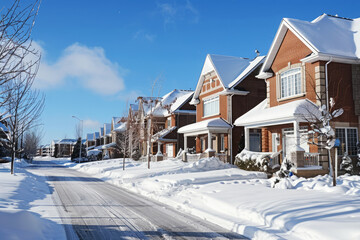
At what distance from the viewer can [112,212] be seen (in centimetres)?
958

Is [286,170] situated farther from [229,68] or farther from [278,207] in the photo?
[229,68]

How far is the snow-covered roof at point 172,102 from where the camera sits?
123 ft

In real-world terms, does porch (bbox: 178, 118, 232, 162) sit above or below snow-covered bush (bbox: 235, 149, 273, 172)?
above

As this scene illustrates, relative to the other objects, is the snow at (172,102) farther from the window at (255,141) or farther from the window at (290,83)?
the window at (290,83)

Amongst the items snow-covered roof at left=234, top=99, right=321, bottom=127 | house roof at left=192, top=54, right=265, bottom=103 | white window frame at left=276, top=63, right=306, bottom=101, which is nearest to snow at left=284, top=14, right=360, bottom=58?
white window frame at left=276, top=63, right=306, bottom=101

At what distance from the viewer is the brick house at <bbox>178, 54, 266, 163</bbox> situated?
84.1ft

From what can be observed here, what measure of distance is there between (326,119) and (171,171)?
11331mm

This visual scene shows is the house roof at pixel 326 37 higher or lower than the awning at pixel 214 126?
higher

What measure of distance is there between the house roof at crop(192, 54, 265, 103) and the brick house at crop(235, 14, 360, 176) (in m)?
5.22

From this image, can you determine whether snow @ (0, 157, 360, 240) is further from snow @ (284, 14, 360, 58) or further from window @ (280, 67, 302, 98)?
snow @ (284, 14, 360, 58)

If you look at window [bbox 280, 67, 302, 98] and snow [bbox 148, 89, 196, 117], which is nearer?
window [bbox 280, 67, 302, 98]

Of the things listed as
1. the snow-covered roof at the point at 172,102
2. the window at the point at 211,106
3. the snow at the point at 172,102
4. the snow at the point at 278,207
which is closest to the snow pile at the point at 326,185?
the snow at the point at 278,207

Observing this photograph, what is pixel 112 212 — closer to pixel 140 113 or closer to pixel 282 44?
pixel 282 44

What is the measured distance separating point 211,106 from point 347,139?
13.1m
